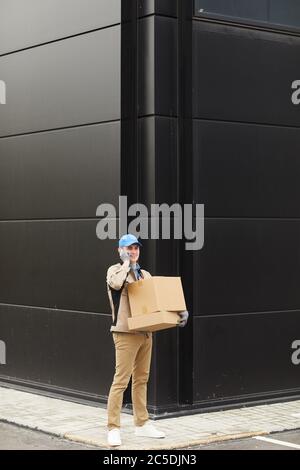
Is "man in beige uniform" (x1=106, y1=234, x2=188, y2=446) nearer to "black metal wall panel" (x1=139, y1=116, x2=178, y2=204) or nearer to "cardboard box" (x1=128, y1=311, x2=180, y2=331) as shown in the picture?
"cardboard box" (x1=128, y1=311, x2=180, y2=331)

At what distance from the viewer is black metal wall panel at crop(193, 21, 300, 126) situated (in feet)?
33.3

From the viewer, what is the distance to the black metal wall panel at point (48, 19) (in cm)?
1037

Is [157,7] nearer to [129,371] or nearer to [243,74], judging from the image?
[243,74]

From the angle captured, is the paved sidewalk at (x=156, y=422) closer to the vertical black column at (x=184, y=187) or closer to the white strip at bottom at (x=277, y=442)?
the white strip at bottom at (x=277, y=442)

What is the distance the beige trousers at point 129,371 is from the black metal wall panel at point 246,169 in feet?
7.41

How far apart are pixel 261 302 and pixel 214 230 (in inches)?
44.0

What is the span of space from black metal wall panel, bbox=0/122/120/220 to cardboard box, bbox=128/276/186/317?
6.45ft

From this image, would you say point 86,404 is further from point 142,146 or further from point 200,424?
point 142,146

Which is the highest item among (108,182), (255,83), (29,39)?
(29,39)

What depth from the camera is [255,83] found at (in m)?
10.6

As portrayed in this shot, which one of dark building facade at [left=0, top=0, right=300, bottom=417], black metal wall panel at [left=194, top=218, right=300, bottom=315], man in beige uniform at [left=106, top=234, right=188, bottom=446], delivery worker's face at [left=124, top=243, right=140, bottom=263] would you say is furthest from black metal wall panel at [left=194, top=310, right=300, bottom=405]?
delivery worker's face at [left=124, top=243, right=140, bottom=263]

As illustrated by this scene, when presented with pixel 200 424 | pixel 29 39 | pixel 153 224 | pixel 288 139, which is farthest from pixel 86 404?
pixel 29 39

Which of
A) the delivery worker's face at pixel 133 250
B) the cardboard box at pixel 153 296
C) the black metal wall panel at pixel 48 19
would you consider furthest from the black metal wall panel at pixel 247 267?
the black metal wall panel at pixel 48 19
